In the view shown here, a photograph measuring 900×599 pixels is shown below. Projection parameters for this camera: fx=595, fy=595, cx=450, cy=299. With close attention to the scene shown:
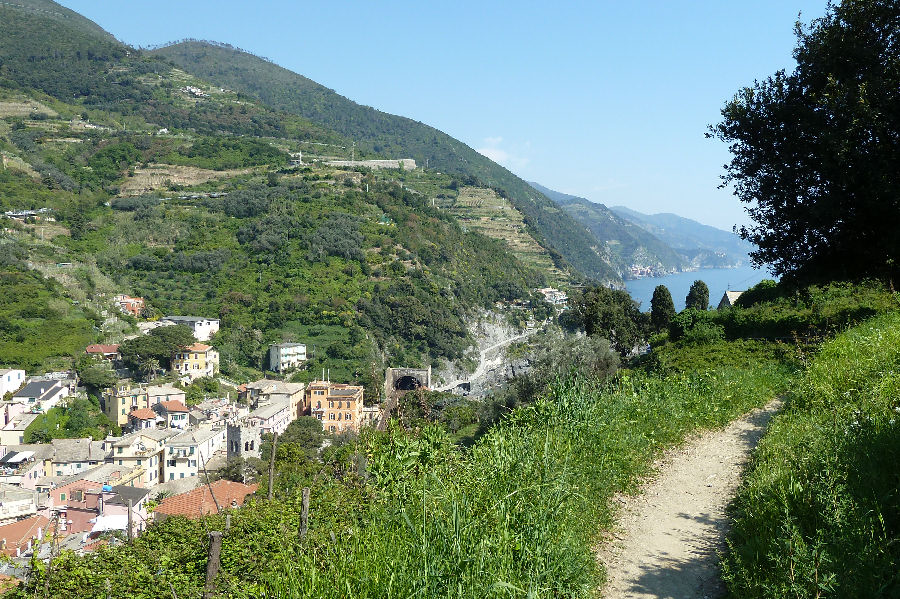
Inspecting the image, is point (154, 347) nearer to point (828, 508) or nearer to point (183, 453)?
point (183, 453)

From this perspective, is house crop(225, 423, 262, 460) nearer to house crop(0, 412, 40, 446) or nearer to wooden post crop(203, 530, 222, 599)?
house crop(0, 412, 40, 446)

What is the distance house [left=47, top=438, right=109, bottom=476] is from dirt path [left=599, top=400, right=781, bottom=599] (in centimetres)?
3014

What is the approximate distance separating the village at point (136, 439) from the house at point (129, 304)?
5.21 m

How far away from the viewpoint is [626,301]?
94.9 feet

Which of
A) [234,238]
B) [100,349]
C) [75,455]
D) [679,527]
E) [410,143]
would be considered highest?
[410,143]

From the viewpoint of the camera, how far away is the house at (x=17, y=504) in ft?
63.7

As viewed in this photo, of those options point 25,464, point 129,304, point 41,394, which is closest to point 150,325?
point 129,304

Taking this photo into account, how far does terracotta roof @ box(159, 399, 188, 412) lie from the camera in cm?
3747

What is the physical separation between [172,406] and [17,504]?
17336mm

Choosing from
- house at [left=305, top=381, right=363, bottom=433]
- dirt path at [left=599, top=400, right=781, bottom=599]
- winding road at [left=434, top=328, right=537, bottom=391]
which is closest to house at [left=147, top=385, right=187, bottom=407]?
house at [left=305, top=381, right=363, bottom=433]

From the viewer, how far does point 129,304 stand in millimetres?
51656

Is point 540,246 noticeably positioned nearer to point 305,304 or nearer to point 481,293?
point 481,293

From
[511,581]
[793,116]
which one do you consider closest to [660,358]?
[793,116]

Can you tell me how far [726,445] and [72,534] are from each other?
Result: 733 inches
